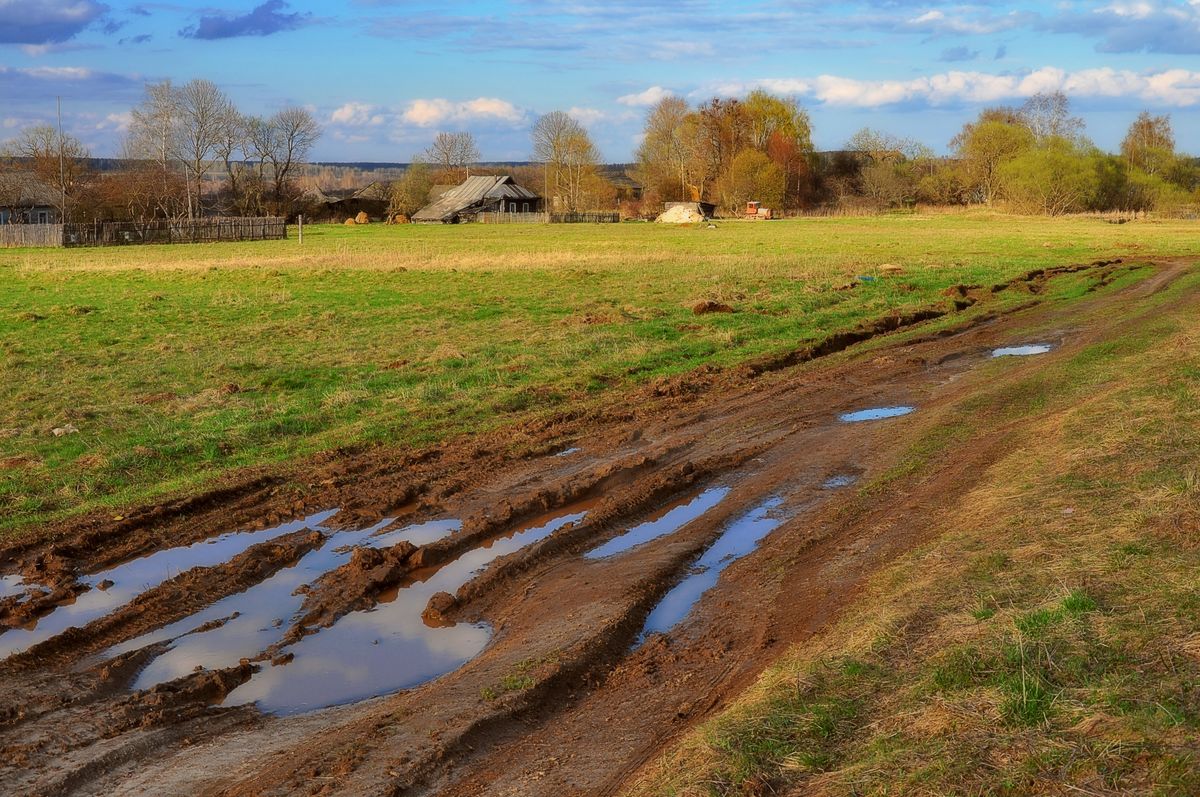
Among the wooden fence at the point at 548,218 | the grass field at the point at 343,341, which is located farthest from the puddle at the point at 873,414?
the wooden fence at the point at 548,218

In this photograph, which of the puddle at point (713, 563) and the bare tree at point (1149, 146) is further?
the bare tree at point (1149, 146)

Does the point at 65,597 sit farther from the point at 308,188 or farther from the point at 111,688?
the point at 308,188

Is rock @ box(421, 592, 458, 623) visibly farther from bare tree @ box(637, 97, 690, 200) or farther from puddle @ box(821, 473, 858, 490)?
bare tree @ box(637, 97, 690, 200)

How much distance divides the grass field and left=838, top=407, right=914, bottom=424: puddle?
3.42 m

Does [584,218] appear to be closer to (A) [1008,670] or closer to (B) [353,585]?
(B) [353,585]

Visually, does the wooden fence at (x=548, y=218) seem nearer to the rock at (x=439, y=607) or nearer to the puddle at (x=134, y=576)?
the puddle at (x=134, y=576)

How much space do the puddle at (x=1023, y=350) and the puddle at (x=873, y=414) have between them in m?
4.59

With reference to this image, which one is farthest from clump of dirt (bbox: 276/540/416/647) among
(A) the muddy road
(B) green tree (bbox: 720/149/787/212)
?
(B) green tree (bbox: 720/149/787/212)

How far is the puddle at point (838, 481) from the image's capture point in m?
9.82

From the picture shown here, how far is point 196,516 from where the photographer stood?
9.42 metres

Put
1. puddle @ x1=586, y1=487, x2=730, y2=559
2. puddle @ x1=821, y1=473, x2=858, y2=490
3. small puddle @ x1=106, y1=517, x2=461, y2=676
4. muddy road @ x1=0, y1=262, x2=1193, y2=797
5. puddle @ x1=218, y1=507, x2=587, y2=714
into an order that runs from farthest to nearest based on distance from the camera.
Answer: puddle @ x1=821, y1=473, x2=858, y2=490
puddle @ x1=586, y1=487, x2=730, y2=559
small puddle @ x1=106, y1=517, x2=461, y2=676
puddle @ x1=218, y1=507, x2=587, y2=714
muddy road @ x1=0, y1=262, x2=1193, y2=797

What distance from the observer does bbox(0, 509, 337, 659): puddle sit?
7145mm

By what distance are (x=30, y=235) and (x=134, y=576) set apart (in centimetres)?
5477

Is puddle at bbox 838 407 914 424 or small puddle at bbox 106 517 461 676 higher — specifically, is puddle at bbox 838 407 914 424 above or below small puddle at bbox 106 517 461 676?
above
